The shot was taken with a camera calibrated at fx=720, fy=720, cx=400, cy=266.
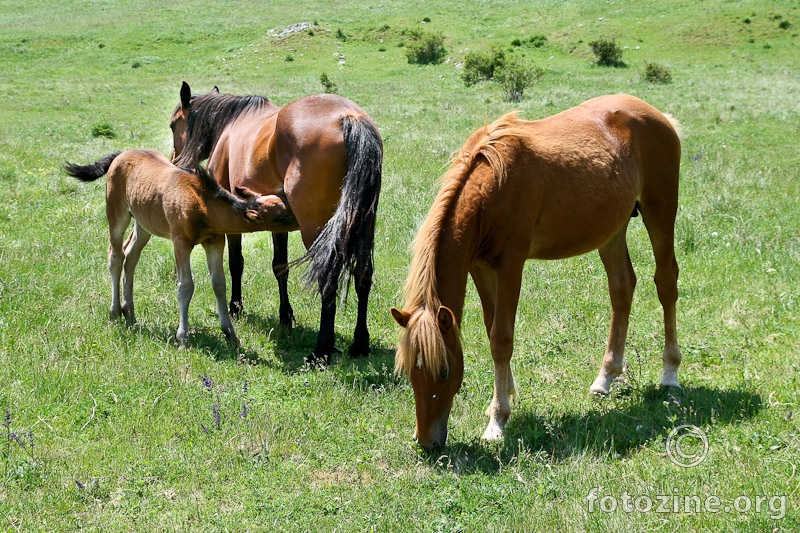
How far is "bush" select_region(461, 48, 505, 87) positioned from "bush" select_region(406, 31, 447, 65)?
30.9 ft

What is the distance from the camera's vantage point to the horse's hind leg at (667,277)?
5566 mm

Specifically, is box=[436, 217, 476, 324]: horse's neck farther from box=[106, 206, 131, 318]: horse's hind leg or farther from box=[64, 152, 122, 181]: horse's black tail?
box=[64, 152, 122, 181]: horse's black tail

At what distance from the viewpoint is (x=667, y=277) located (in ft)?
18.7

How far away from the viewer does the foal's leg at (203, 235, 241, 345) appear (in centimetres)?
662

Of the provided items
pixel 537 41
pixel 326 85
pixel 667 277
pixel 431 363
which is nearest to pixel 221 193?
pixel 431 363

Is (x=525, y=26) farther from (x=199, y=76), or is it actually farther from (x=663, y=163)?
(x=663, y=163)

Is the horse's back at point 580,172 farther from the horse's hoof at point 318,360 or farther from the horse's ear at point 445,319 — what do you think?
the horse's hoof at point 318,360

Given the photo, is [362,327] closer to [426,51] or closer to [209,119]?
[209,119]

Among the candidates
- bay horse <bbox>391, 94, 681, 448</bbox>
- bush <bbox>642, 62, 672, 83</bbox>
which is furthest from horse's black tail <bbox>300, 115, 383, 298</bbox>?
bush <bbox>642, 62, 672, 83</bbox>

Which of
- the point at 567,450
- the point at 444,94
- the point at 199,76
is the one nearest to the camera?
the point at 567,450

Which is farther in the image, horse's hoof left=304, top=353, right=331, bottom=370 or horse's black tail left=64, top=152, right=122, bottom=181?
horse's black tail left=64, top=152, right=122, bottom=181

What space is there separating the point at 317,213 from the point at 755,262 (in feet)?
16.5

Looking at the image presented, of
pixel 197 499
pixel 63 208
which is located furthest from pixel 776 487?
pixel 63 208

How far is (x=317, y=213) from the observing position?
6375 millimetres
